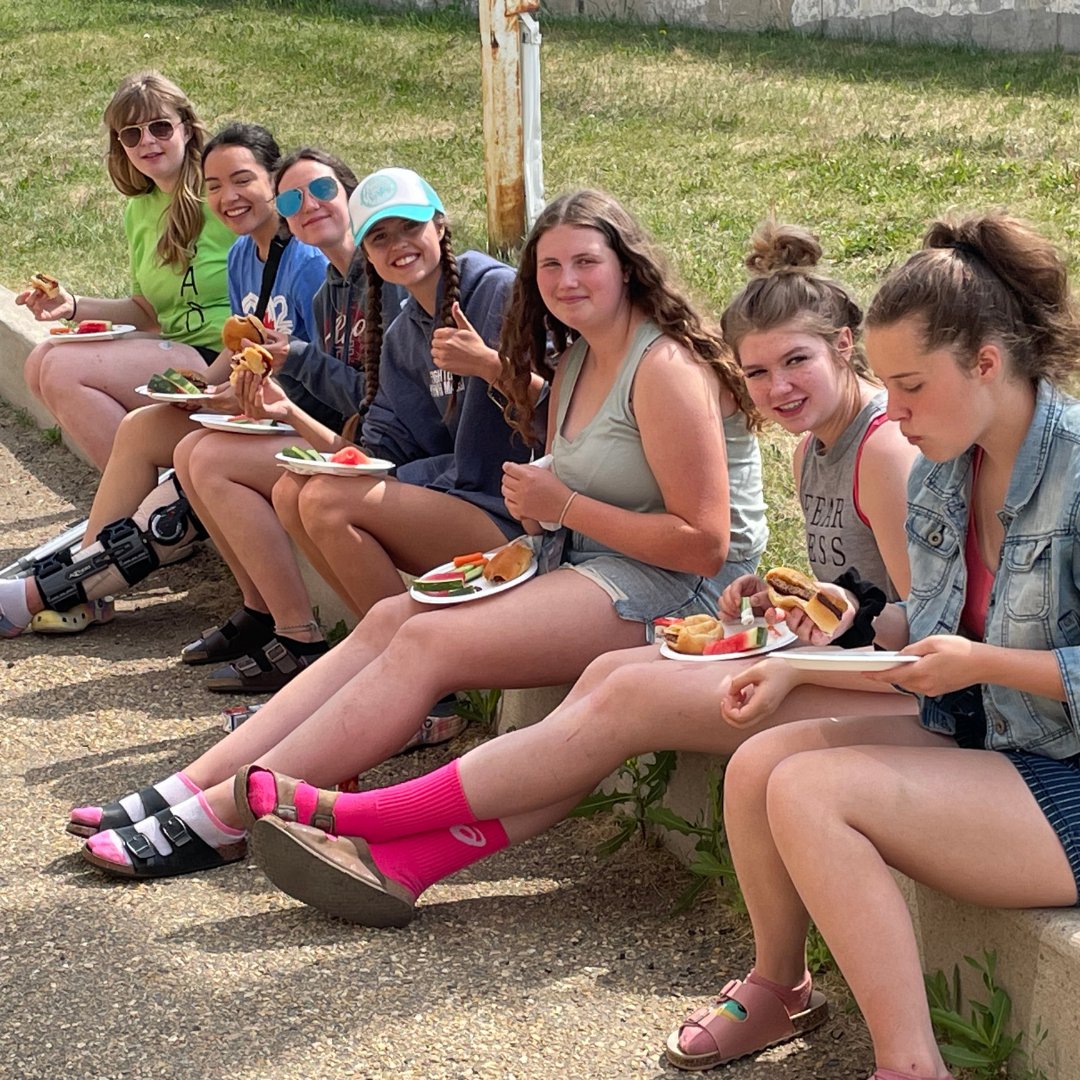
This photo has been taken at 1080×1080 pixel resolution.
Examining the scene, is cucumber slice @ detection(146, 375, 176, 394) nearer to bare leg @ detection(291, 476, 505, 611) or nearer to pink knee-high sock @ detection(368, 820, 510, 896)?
bare leg @ detection(291, 476, 505, 611)

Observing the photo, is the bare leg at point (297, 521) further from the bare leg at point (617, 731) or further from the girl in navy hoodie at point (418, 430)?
the bare leg at point (617, 731)

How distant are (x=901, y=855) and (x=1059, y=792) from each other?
0.25 meters

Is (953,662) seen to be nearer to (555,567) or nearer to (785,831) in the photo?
(785,831)

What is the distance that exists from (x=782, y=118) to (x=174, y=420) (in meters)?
5.93

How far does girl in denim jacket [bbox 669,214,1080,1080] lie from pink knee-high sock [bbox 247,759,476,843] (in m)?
0.78

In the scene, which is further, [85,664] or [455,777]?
[85,664]

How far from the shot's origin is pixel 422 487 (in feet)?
13.2

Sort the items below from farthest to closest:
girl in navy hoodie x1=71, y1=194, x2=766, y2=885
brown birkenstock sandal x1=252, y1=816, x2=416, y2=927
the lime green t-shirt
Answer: the lime green t-shirt, girl in navy hoodie x1=71, y1=194, x2=766, y2=885, brown birkenstock sandal x1=252, y1=816, x2=416, y2=927

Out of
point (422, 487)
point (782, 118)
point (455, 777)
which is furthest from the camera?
point (782, 118)

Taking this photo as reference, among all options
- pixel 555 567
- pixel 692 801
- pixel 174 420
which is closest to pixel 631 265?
pixel 555 567

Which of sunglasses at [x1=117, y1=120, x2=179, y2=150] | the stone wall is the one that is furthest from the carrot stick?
the stone wall

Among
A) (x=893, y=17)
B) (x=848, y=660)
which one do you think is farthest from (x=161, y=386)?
(x=893, y=17)

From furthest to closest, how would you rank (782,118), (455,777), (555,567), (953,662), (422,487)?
(782,118), (422,487), (555,567), (455,777), (953,662)

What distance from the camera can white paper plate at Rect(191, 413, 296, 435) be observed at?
4.47 metres
